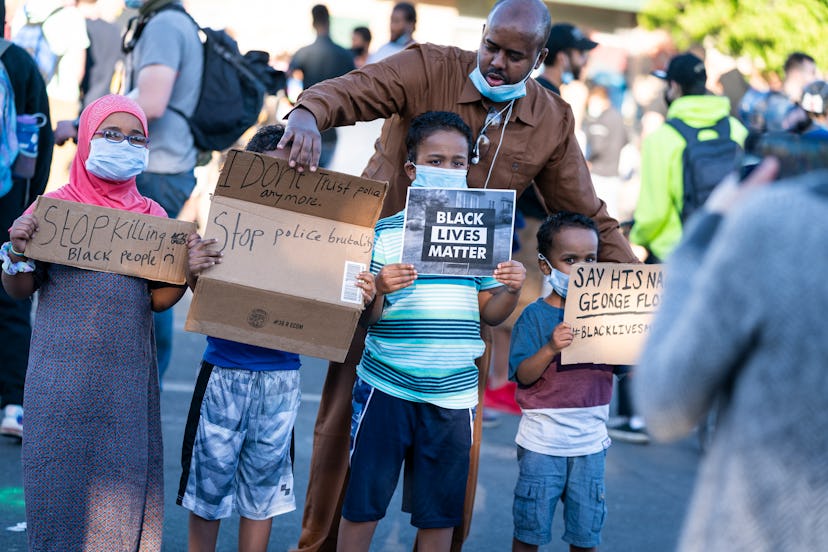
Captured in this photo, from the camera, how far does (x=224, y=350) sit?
3820 mm

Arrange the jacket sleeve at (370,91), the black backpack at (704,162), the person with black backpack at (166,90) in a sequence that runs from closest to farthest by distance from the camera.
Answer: the jacket sleeve at (370,91) < the person with black backpack at (166,90) < the black backpack at (704,162)

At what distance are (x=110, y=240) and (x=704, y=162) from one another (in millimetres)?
3987

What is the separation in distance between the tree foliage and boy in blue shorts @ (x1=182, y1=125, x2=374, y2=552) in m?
14.9

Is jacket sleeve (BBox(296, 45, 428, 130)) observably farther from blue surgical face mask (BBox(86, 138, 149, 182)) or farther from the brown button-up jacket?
blue surgical face mask (BBox(86, 138, 149, 182))

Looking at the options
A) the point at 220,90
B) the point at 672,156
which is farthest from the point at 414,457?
the point at 672,156

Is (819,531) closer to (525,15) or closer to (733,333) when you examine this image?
(733,333)

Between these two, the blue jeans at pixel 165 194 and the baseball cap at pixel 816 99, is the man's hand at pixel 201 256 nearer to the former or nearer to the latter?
the blue jeans at pixel 165 194

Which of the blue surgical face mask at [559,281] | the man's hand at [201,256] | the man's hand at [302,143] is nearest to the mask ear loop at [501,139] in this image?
the blue surgical face mask at [559,281]

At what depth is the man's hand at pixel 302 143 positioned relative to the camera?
3576 millimetres

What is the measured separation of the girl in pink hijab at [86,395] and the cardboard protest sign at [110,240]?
4 centimetres

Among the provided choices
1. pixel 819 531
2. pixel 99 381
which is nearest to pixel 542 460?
pixel 99 381

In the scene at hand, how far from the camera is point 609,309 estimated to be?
4066mm

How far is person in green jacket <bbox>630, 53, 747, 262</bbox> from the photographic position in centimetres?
674

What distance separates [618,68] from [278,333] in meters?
22.6
